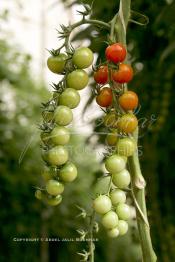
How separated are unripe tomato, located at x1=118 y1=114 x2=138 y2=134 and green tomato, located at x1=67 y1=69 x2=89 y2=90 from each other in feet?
0.13

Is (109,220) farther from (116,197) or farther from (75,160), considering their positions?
(75,160)

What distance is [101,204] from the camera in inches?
13.0

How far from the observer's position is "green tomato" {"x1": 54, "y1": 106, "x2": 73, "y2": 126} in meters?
0.33

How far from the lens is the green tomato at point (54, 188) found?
33cm

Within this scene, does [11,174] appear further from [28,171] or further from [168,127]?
[168,127]

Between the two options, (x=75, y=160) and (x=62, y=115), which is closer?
(x=62, y=115)

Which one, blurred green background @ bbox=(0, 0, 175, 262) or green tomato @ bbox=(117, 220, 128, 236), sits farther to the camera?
blurred green background @ bbox=(0, 0, 175, 262)

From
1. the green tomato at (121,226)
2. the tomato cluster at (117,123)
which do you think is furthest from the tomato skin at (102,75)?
the green tomato at (121,226)

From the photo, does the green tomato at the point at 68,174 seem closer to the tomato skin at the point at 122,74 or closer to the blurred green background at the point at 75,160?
the tomato skin at the point at 122,74

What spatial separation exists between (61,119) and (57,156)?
0.03m

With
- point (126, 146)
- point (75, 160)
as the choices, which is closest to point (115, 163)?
point (126, 146)

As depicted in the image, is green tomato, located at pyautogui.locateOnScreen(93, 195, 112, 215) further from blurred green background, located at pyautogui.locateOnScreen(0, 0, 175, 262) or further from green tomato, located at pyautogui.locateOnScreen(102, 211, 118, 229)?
blurred green background, located at pyautogui.locateOnScreen(0, 0, 175, 262)

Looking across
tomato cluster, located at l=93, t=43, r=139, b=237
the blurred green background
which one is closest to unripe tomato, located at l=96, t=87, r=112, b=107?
tomato cluster, located at l=93, t=43, r=139, b=237

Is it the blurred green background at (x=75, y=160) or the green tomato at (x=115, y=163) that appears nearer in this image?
the green tomato at (x=115, y=163)
